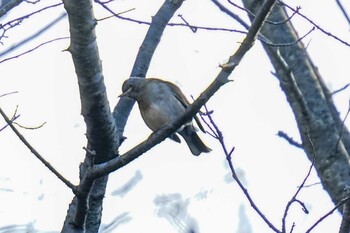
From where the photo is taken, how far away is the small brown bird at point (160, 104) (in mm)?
5684

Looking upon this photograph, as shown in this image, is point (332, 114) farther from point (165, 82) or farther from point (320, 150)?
point (165, 82)

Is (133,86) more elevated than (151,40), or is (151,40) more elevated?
(151,40)

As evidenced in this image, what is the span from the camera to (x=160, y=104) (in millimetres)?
5844

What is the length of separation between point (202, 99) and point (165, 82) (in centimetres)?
255

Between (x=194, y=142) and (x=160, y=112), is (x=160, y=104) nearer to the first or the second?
(x=160, y=112)

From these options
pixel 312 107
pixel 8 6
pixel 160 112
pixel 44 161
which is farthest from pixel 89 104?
pixel 312 107

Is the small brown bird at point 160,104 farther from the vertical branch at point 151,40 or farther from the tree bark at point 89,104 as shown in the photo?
→ the tree bark at point 89,104

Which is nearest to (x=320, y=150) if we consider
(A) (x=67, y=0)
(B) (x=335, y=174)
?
(B) (x=335, y=174)

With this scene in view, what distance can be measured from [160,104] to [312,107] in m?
1.02

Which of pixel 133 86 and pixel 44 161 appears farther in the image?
pixel 133 86

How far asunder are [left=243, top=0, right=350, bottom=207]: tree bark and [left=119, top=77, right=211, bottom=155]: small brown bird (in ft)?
2.08

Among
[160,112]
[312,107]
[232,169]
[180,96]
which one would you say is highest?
[180,96]

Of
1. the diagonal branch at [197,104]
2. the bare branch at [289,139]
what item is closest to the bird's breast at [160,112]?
the bare branch at [289,139]

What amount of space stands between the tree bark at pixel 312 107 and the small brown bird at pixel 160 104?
0.63 m
